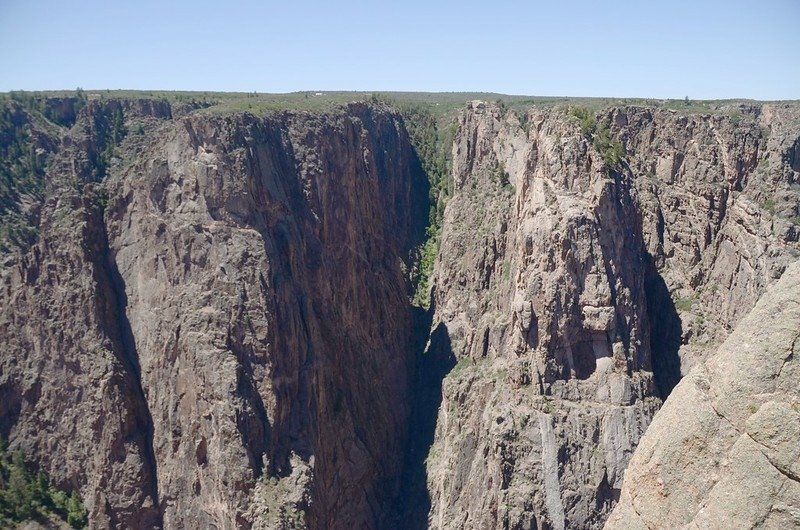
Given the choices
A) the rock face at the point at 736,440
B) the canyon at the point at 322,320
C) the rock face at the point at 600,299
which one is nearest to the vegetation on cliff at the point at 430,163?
the canyon at the point at 322,320

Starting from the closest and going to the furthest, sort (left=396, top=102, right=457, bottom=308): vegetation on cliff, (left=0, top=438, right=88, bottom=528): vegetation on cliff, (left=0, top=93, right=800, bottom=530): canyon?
1. (left=0, top=438, right=88, bottom=528): vegetation on cliff
2. (left=0, top=93, right=800, bottom=530): canyon
3. (left=396, top=102, right=457, bottom=308): vegetation on cliff

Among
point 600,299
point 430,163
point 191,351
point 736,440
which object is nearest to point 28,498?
point 191,351

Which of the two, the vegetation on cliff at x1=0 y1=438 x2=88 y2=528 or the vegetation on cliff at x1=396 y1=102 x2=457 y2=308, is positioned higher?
the vegetation on cliff at x1=396 y1=102 x2=457 y2=308

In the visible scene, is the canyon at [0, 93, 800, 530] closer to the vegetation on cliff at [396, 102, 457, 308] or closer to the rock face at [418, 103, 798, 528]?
the rock face at [418, 103, 798, 528]

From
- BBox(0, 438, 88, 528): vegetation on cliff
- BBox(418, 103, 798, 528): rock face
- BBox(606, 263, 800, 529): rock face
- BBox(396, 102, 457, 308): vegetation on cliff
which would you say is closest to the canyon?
BBox(418, 103, 798, 528): rock face

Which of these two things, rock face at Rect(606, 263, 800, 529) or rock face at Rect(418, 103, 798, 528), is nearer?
rock face at Rect(606, 263, 800, 529)

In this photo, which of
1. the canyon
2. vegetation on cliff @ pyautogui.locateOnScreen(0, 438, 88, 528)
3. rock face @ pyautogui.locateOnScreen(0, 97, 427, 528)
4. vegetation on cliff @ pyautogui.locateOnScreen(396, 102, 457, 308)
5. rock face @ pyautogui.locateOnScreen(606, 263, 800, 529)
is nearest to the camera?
rock face @ pyautogui.locateOnScreen(606, 263, 800, 529)

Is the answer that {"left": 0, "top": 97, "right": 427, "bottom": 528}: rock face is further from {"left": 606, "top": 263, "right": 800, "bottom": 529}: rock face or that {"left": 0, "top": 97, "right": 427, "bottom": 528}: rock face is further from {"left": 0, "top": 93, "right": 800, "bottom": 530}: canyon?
{"left": 606, "top": 263, "right": 800, "bottom": 529}: rock face
